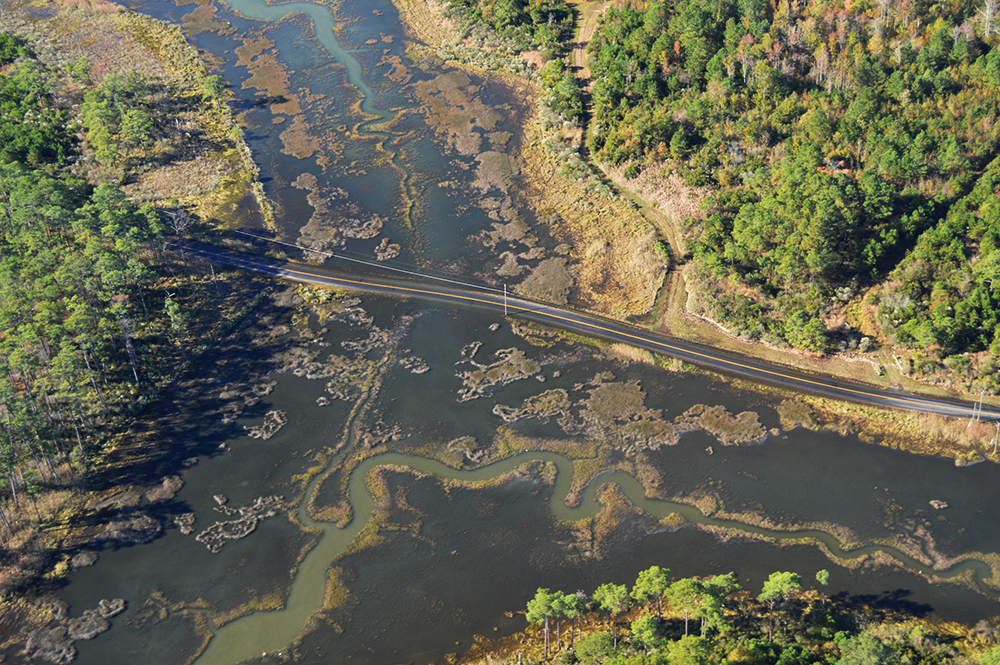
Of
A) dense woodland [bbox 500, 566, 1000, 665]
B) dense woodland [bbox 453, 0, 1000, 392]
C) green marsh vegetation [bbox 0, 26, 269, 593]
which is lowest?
dense woodland [bbox 500, 566, 1000, 665]

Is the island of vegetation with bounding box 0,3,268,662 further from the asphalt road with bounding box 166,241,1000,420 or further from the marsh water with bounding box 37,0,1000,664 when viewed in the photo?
the asphalt road with bounding box 166,241,1000,420

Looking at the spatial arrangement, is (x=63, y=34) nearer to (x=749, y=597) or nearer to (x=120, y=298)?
(x=120, y=298)

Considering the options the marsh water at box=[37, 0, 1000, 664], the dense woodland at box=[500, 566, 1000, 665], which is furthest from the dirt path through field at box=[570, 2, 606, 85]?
the dense woodland at box=[500, 566, 1000, 665]

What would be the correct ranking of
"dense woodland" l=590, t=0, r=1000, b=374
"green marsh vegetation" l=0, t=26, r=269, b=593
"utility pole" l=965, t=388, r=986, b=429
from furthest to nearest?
"dense woodland" l=590, t=0, r=1000, b=374 → "utility pole" l=965, t=388, r=986, b=429 → "green marsh vegetation" l=0, t=26, r=269, b=593

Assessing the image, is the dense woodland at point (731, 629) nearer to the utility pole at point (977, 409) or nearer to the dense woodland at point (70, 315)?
the utility pole at point (977, 409)

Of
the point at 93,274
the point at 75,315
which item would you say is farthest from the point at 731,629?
the point at 93,274

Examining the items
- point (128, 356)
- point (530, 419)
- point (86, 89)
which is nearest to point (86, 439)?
point (128, 356)

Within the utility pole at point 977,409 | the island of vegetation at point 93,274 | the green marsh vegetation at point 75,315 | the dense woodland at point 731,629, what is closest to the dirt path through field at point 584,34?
the island of vegetation at point 93,274
